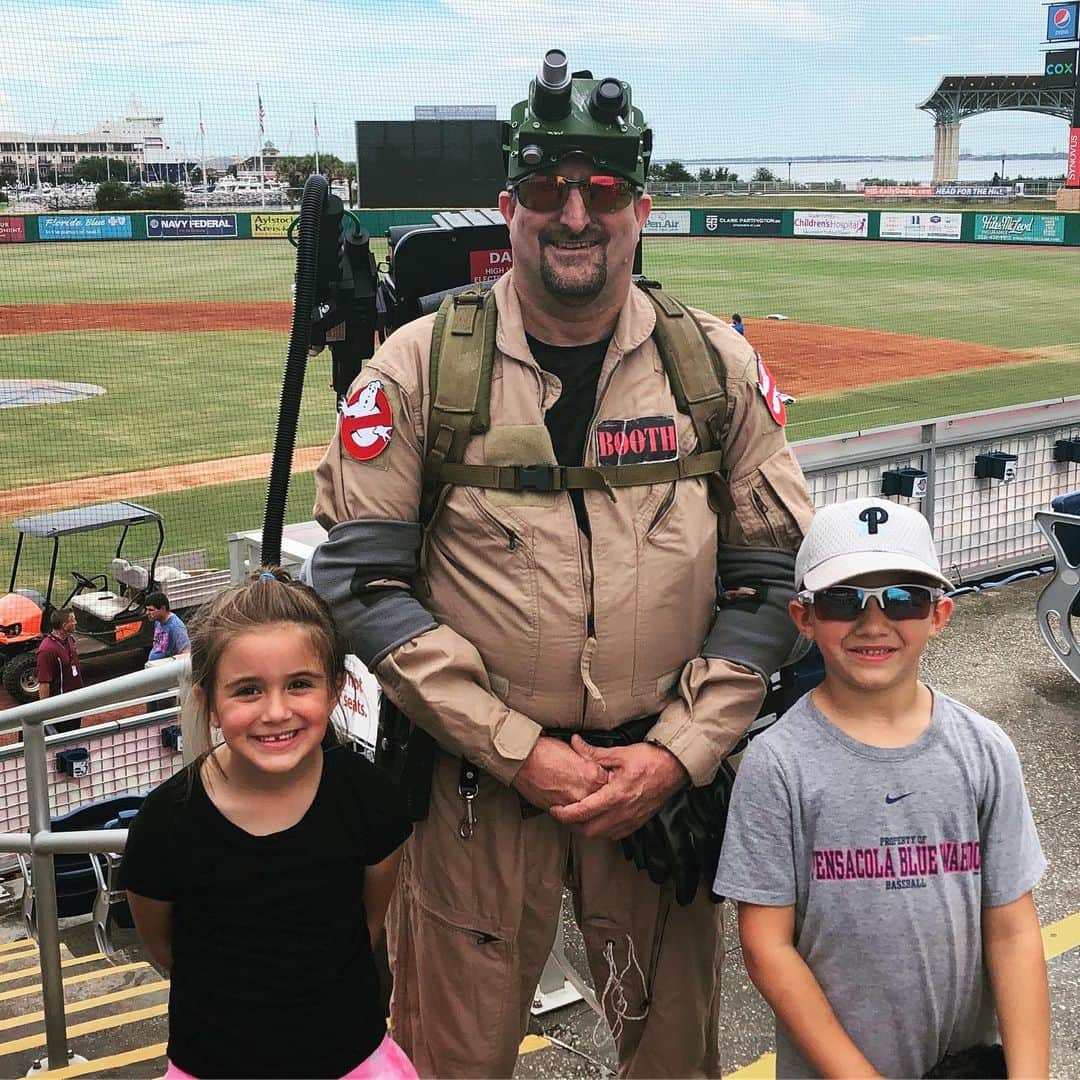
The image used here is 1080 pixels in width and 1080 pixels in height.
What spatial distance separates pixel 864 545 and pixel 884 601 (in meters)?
0.09

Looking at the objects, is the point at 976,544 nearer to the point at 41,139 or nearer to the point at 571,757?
the point at 571,757

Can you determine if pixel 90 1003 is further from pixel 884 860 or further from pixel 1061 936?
pixel 884 860

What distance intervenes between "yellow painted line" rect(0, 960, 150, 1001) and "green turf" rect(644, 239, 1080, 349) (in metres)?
21.1

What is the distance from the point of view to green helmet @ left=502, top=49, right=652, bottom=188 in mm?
2105

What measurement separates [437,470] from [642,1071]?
1160mm

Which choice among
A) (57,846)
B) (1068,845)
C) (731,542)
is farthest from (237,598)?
(1068,845)

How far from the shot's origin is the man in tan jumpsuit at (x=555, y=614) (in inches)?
83.2

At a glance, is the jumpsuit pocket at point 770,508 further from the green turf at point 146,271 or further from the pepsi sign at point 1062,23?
the pepsi sign at point 1062,23

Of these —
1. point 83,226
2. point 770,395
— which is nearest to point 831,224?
point 83,226

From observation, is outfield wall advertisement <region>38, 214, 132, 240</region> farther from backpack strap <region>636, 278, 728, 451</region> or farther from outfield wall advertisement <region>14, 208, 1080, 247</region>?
backpack strap <region>636, 278, 728, 451</region>

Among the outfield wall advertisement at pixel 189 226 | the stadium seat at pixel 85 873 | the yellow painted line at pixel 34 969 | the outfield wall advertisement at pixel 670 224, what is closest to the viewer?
the yellow painted line at pixel 34 969

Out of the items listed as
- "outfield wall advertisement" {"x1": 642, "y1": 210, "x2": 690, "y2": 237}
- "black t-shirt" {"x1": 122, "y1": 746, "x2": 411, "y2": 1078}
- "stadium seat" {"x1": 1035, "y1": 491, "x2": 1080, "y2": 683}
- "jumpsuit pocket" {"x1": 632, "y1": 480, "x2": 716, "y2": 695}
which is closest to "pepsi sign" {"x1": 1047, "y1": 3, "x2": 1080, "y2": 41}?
"outfield wall advertisement" {"x1": 642, "y1": 210, "x2": 690, "y2": 237}

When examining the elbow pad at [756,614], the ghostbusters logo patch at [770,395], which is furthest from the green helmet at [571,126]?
the elbow pad at [756,614]

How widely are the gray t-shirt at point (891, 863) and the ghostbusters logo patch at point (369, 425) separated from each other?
0.79m
